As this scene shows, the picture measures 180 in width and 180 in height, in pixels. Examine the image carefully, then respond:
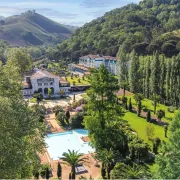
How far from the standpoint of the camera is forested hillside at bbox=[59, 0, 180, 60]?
9432 centimetres

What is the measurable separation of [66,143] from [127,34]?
270 feet

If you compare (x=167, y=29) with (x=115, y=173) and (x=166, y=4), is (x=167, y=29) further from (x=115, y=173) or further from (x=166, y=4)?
(x=115, y=173)

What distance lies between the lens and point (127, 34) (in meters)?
110

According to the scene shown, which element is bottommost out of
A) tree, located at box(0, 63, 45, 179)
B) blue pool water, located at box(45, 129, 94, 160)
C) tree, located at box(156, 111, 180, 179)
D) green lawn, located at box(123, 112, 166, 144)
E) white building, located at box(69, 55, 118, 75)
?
blue pool water, located at box(45, 129, 94, 160)

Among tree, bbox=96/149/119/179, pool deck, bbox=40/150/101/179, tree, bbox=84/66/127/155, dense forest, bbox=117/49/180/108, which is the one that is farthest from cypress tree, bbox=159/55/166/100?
tree, bbox=96/149/119/179

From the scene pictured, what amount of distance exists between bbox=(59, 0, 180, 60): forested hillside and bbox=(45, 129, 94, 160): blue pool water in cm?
5491

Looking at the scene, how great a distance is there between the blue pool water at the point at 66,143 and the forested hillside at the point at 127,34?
54.9 m

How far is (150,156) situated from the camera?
28.7 meters

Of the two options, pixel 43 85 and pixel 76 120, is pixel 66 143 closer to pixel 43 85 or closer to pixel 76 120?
pixel 76 120

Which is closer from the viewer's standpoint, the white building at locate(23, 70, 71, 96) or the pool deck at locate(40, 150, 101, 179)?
the pool deck at locate(40, 150, 101, 179)

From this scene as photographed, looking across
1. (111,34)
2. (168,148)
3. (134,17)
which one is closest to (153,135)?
(168,148)

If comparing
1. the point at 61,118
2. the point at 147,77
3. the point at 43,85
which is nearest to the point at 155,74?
the point at 147,77

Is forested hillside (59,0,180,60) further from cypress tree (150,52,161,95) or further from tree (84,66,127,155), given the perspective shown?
tree (84,66,127,155)

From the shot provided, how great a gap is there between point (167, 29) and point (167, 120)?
86.6 m
